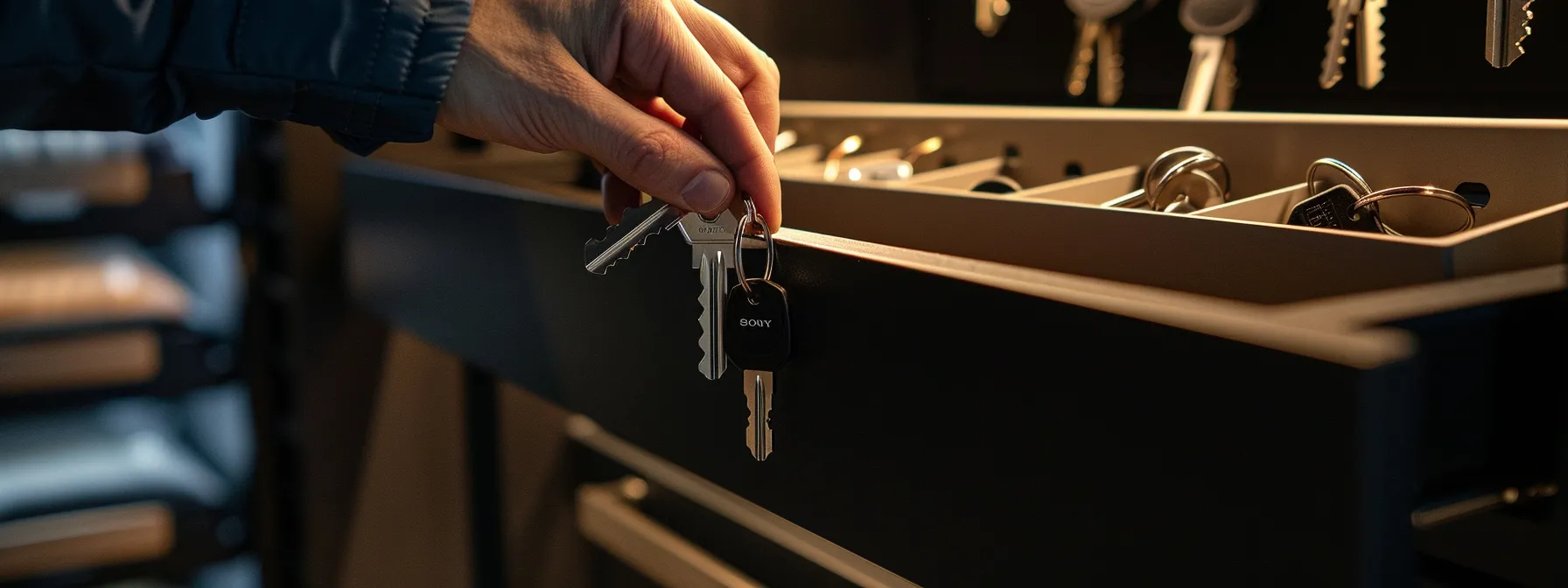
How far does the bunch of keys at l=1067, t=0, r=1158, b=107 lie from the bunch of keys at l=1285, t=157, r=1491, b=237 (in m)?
0.47

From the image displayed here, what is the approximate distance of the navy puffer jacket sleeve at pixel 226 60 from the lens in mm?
607

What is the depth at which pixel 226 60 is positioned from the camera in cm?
63

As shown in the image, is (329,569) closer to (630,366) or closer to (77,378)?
(77,378)

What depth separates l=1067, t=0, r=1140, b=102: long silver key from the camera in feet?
3.59

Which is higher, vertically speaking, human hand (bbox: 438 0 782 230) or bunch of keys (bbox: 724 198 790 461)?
human hand (bbox: 438 0 782 230)

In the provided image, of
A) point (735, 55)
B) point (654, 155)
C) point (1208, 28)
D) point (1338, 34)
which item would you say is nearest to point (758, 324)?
point (654, 155)

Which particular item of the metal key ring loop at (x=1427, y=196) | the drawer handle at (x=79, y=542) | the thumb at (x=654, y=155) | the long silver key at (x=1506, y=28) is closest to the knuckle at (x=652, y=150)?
the thumb at (x=654, y=155)

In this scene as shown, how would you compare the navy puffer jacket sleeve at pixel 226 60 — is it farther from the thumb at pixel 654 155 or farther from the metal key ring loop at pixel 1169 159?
the metal key ring loop at pixel 1169 159

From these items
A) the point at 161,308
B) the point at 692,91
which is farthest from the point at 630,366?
the point at 161,308

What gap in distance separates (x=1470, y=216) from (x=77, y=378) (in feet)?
5.53

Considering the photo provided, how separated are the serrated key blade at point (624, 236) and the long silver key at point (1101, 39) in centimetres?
63

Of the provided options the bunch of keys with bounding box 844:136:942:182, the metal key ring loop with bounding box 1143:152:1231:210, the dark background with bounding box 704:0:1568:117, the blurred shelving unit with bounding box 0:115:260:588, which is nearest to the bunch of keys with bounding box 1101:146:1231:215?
the metal key ring loop with bounding box 1143:152:1231:210

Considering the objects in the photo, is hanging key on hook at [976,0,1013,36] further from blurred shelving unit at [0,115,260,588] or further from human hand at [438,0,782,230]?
blurred shelving unit at [0,115,260,588]

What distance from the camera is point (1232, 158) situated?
2.66 feet
